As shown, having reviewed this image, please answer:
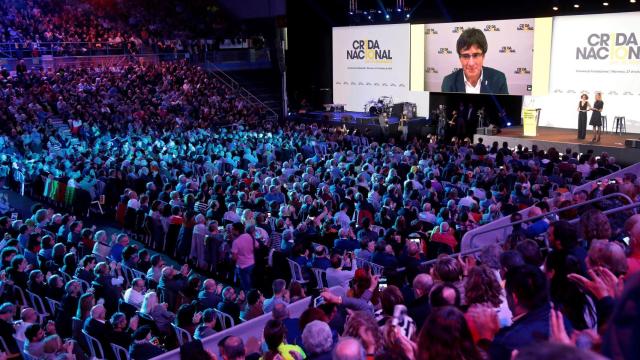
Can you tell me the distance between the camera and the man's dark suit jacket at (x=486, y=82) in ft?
65.0

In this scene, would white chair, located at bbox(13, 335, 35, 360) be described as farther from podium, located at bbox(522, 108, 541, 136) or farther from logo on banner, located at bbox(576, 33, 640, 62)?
logo on banner, located at bbox(576, 33, 640, 62)

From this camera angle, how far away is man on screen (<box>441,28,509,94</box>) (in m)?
20.0

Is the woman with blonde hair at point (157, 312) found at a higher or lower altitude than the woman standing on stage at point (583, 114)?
lower

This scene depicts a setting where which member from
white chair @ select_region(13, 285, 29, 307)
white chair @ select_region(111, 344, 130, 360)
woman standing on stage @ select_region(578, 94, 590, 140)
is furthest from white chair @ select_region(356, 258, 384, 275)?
woman standing on stage @ select_region(578, 94, 590, 140)

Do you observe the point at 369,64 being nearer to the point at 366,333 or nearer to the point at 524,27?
the point at 524,27

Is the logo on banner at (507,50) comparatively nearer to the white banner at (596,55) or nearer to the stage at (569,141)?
the white banner at (596,55)

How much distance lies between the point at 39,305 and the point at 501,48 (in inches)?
635

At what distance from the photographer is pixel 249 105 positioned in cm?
2431

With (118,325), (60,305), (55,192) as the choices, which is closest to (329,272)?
(118,325)

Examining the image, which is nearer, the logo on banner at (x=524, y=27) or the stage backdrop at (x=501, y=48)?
the logo on banner at (x=524, y=27)

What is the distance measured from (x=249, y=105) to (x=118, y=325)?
18.8 m

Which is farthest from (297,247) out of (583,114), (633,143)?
(583,114)

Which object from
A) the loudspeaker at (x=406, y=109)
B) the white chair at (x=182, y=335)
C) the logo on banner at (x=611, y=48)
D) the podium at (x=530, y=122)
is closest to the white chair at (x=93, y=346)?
the white chair at (x=182, y=335)

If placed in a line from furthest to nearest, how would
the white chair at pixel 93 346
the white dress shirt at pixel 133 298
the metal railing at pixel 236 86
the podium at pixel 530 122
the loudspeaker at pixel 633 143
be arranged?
1. the metal railing at pixel 236 86
2. the podium at pixel 530 122
3. the loudspeaker at pixel 633 143
4. the white dress shirt at pixel 133 298
5. the white chair at pixel 93 346
